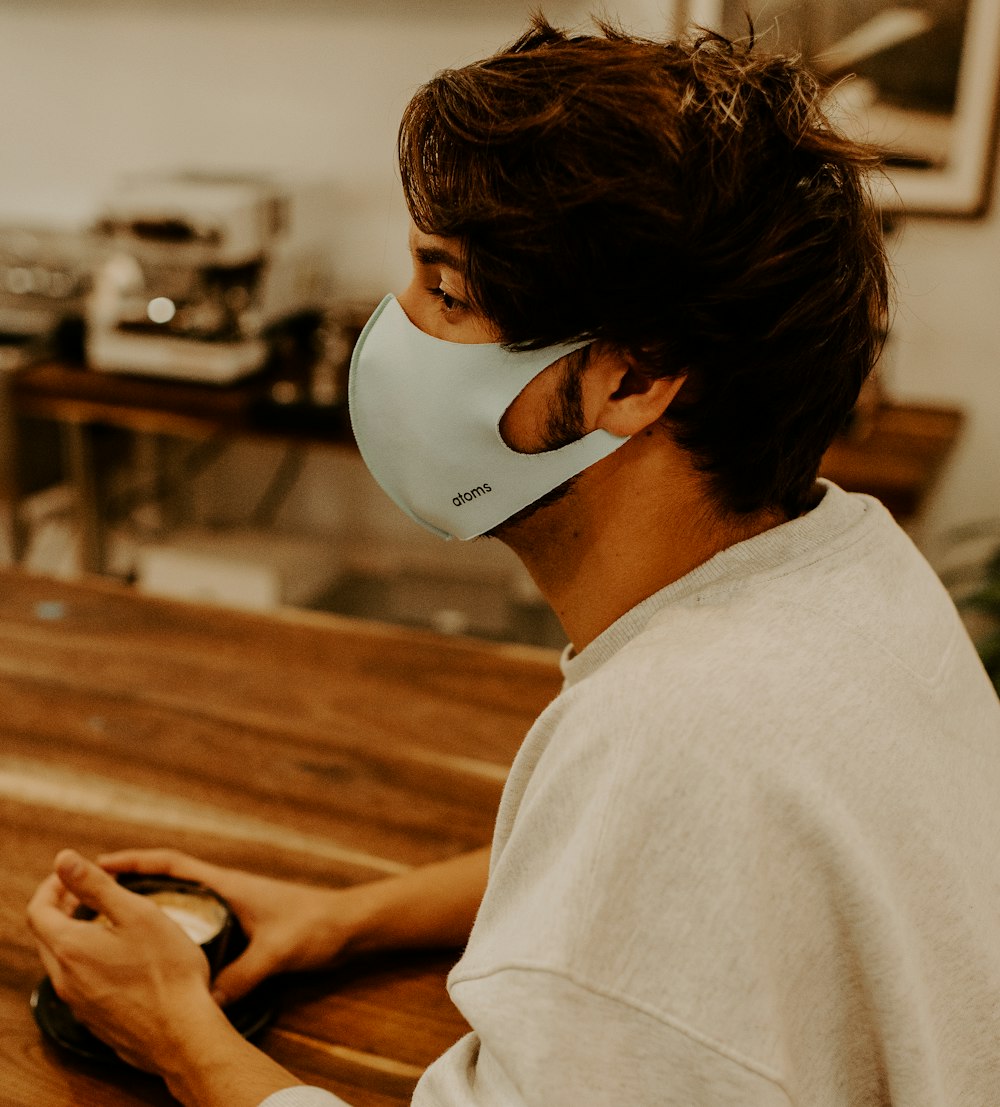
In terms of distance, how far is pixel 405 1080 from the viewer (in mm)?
836

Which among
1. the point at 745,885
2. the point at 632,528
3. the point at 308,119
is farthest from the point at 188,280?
the point at 745,885

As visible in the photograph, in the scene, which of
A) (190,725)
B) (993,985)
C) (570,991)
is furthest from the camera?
(190,725)

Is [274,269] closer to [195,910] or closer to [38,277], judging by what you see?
[38,277]

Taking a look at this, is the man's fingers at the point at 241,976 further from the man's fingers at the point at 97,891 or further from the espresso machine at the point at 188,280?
the espresso machine at the point at 188,280

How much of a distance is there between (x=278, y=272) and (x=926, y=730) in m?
2.76

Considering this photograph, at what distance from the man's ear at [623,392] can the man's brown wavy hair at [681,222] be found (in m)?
0.01

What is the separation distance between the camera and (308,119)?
3.54 meters

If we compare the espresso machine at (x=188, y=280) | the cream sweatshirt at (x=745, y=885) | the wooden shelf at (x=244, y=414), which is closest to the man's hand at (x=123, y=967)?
the cream sweatshirt at (x=745, y=885)

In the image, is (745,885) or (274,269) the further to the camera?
(274,269)

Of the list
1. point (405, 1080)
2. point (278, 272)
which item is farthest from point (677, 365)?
point (278, 272)

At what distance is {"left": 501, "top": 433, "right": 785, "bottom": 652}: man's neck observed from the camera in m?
0.88

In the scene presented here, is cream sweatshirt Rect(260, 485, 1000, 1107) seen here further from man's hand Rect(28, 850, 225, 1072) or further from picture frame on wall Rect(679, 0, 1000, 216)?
picture frame on wall Rect(679, 0, 1000, 216)

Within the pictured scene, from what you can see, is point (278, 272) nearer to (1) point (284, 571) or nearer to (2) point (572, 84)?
(1) point (284, 571)

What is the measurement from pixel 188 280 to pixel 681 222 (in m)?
2.54
